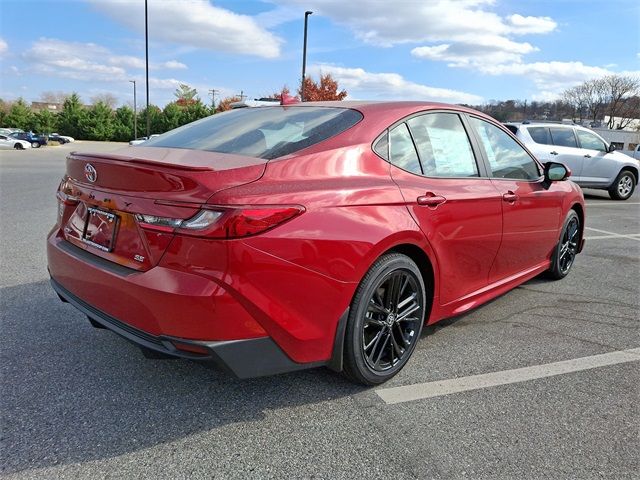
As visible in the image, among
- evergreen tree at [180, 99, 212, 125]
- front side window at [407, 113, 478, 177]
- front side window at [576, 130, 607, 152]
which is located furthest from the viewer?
evergreen tree at [180, 99, 212, 125]

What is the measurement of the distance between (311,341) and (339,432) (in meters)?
0.46

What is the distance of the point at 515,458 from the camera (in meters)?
2.29

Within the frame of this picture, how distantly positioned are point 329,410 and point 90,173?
5.75ft

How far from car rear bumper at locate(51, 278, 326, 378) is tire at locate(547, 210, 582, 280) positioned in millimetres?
3383

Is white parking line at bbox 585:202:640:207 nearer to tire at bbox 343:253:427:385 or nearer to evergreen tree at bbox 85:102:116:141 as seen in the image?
tire at bbox 343:253:427:385

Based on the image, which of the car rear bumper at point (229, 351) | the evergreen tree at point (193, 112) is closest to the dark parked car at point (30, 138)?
the evergreen tree at point (193, 112)

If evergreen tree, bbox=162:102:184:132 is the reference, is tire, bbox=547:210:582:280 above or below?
below

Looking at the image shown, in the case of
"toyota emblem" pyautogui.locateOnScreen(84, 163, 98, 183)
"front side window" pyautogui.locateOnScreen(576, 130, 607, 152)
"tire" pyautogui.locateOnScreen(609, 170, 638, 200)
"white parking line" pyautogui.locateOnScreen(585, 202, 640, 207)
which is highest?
"front side window" pyautogui.locateOnScreen(576, 130, 607, 152)

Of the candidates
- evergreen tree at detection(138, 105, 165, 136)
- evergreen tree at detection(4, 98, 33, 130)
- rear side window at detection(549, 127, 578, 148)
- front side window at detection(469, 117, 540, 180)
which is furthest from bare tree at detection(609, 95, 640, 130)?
front side window at detection(469, 117, 540, 180)

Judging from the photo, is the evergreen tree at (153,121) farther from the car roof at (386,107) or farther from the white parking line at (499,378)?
the white parking line at (499,378)

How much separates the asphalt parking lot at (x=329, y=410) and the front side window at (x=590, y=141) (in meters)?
9.13

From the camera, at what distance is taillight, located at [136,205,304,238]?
212 cm

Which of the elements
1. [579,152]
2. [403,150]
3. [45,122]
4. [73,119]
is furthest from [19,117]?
[403,150]

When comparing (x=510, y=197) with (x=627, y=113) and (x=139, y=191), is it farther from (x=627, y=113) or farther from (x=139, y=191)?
(x=627, y=113)
